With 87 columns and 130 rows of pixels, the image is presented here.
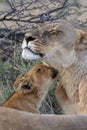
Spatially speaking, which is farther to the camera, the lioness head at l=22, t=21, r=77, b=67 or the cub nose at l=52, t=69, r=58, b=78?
the cub nose at l=52, t=69, r=58, b=78

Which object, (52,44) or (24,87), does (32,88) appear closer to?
(24,87)

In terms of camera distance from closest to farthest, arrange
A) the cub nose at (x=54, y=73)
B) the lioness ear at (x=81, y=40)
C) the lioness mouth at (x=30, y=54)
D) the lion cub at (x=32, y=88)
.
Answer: the lioness mouth at (x=30, y=54) → the lioness ear at (x=81, y=40) → the cub nose at (x=54, y=73) → the lion cub at (x=32, y=88)

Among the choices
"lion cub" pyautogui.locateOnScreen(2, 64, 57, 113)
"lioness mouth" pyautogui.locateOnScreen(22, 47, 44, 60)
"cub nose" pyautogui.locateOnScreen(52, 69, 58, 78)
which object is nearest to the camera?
"lioness mouth" pyautogui.locateOnScreen(22, 47, 44, 60)

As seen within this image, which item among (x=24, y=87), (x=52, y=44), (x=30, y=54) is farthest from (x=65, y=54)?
(x=24, y=87)

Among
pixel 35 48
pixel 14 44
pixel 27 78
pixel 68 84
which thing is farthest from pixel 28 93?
pixel 14 44

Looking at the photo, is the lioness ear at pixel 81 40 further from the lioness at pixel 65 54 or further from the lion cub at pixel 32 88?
the lion cub at pixel 32 88

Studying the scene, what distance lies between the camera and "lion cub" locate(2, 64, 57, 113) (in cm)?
468

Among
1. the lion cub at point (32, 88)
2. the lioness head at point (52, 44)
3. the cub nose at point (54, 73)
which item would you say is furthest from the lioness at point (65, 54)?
the lion cub at point (32, 88)

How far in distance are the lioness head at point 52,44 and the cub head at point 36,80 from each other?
40 cm

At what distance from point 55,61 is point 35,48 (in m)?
0.21

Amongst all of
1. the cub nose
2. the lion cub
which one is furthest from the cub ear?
the cub nose

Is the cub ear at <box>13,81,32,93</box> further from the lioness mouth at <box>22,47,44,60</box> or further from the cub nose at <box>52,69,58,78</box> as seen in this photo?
the lioness mouth at <box>22,47,44,60</box>

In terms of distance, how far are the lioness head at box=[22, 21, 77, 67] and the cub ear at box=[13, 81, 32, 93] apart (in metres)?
0.53

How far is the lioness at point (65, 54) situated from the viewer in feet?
13.5
